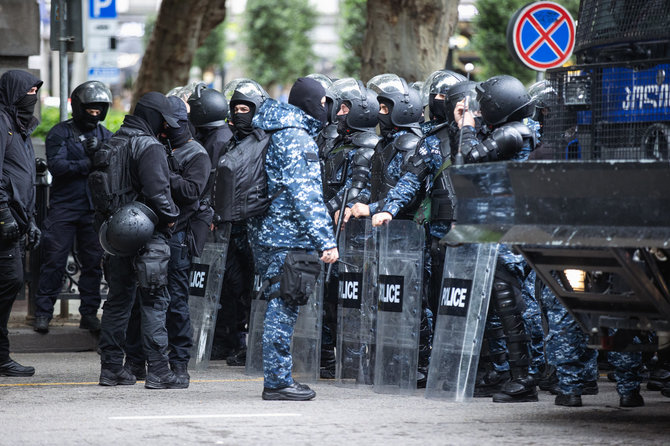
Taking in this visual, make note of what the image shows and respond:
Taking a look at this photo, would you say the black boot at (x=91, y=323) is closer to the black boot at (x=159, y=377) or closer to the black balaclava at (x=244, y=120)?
the black boot at (x=159, y=377)

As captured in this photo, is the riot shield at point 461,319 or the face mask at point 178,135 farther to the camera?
the face mask at point 178,135

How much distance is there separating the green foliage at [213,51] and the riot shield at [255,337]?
158ft

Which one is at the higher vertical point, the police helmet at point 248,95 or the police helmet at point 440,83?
the police helmet at point 440,83

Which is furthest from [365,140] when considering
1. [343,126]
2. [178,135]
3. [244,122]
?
[178,135]

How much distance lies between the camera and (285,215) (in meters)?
8.12

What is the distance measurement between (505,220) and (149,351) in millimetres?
2976

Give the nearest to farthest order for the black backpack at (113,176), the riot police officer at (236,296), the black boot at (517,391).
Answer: the black boot at (517,391)
the black backpack at (113,176)
the riot police officer at (236,296)

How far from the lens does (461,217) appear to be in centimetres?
706

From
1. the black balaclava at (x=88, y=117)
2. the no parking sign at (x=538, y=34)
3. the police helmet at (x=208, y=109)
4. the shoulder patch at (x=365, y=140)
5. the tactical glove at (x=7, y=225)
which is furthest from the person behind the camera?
the no parking sign at (x=538, y=34)

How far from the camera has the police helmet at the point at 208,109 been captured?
34.9ft

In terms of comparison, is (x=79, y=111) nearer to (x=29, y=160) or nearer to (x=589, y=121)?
(x=29, y=160)

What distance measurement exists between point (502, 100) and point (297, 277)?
70.7 inches

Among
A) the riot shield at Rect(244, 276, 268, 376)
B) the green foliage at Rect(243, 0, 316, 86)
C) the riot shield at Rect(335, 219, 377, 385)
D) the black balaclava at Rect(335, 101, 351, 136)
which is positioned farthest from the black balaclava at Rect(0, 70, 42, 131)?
the green foliage at Rect(243, 0, 316, 86)

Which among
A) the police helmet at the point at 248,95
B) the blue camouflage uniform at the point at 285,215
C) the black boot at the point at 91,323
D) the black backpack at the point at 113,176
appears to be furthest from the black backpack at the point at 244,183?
the black boot at the point at 91,323
